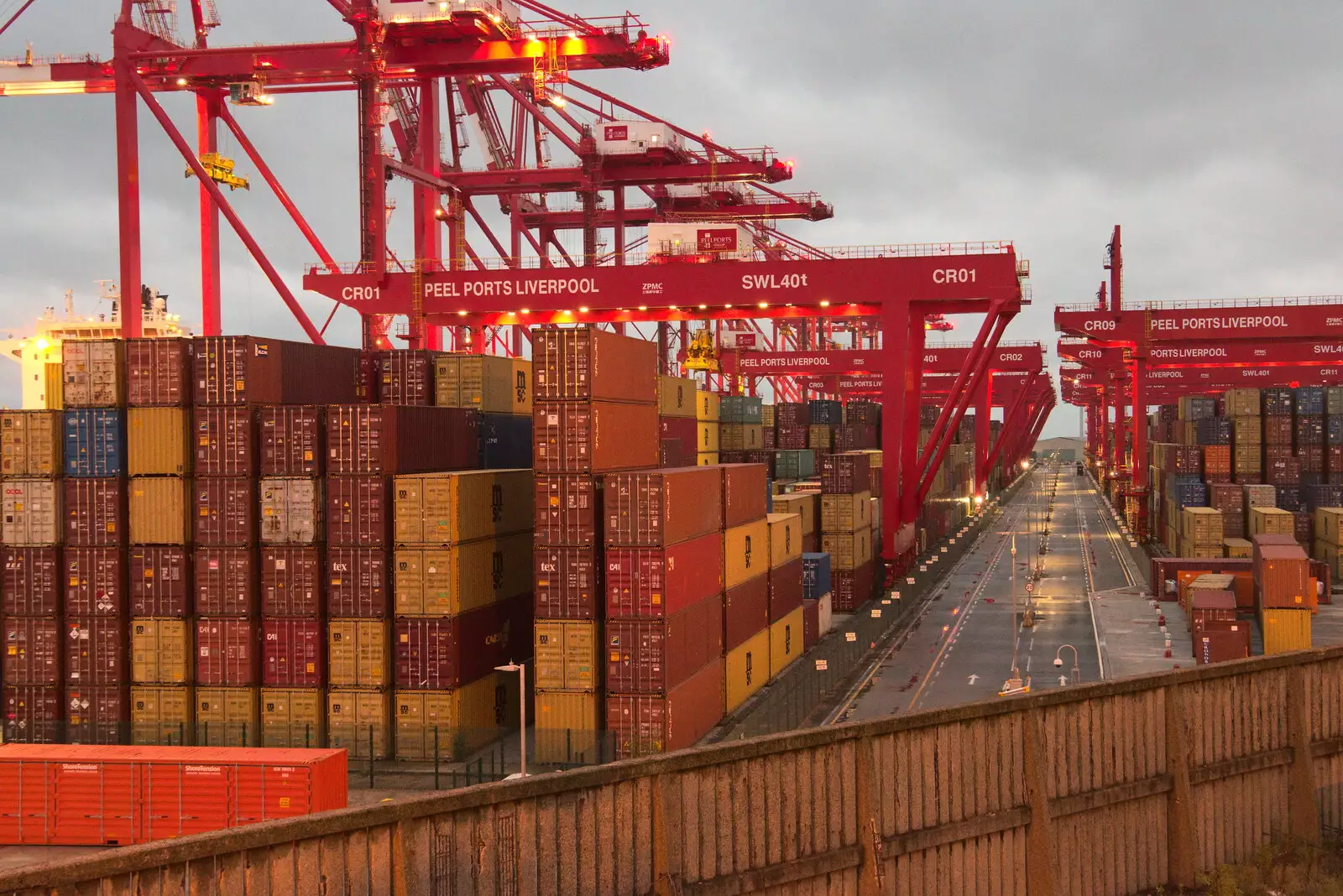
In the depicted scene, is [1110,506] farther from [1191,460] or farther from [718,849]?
[718,849]

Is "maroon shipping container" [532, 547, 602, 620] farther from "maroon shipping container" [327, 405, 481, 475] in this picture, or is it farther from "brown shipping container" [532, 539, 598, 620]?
"maroon shipping container" [327, 405, 481, 475]

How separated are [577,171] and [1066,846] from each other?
60330 millimetres

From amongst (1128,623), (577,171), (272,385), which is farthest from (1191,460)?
(272,385)

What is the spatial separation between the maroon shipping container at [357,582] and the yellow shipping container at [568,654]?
13.0ft

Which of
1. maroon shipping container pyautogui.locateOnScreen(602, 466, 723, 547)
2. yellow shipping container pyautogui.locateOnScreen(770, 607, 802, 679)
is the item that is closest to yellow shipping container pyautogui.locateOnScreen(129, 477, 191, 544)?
maroon shipping container pyautogui.locateOnScreen(602, 466, 723, 547)

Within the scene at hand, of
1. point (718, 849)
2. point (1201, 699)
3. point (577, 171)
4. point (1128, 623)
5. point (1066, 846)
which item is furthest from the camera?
point (577, 171)

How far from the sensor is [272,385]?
30.2 m

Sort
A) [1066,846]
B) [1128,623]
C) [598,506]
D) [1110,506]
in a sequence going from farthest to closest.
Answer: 1. [1110,506]
2. [1128,623]
3. [598,506]
4. [1066,846]

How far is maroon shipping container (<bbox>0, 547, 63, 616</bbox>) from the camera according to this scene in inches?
1170

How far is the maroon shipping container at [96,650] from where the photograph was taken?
29375 millimetres

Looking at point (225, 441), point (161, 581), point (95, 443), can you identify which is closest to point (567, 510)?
point (225, 441)

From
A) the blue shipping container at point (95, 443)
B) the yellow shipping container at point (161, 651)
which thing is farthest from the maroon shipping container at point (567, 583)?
the blue shipping container at point (95, 443)

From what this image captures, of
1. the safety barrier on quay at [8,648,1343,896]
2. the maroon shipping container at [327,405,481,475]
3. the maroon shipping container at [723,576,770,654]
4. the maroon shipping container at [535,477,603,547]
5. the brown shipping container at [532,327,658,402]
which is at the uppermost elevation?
the brown shipping container at [532,327,658,402]

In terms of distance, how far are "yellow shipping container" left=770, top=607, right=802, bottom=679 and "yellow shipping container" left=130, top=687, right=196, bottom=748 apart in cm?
1826
